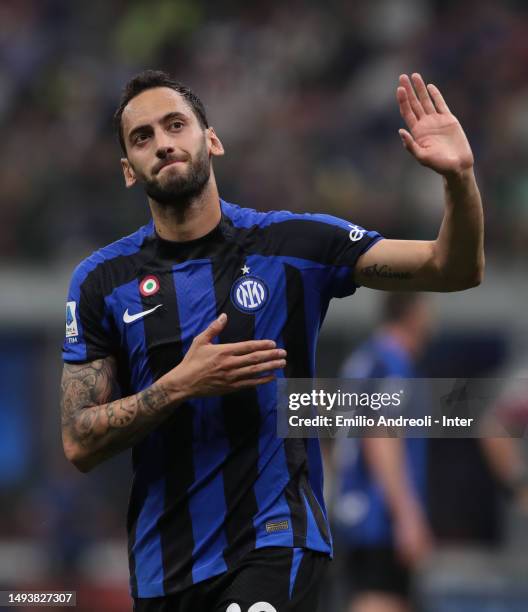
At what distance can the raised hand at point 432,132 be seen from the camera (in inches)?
156

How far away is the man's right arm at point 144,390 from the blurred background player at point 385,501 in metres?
3.22

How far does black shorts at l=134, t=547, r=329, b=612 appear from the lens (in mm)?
3963

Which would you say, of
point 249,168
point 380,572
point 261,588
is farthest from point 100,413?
point 249,168

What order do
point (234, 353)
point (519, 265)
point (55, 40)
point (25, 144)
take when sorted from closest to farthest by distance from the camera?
point (234, 353) → point (519, 265) → point (25, 144) → point (55, 40)

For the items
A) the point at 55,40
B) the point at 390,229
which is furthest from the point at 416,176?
the point at 55,40

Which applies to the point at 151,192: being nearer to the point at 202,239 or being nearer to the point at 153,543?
the point at 202,239

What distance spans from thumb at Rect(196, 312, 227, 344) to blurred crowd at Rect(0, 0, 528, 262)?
8.06m

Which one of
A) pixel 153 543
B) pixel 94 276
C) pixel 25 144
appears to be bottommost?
pixel 153 543

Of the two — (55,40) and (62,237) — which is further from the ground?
(55,40)

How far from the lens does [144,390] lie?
13.4ft

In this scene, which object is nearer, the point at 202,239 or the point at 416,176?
the point at 202,239

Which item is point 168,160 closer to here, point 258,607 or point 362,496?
point 258,607

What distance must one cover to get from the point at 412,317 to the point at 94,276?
3457 millimetres

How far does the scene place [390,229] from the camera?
12078 mm
